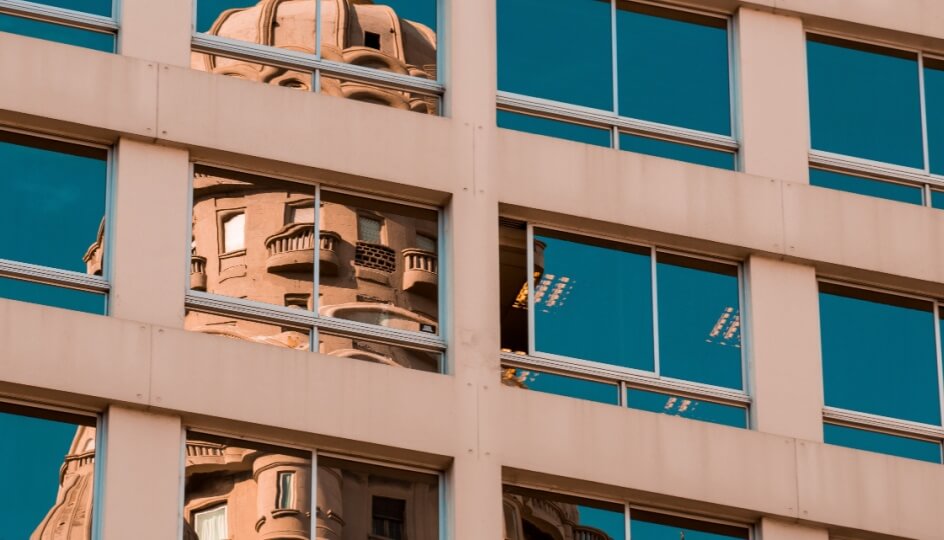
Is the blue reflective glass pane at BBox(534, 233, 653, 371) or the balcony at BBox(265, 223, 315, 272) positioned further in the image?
the blue reflective glass pane at BBox(534, 233, 653, 371)

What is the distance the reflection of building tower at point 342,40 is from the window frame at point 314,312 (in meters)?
1.31

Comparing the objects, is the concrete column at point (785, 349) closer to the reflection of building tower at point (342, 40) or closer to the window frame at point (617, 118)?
the window frame at point (617, 118)

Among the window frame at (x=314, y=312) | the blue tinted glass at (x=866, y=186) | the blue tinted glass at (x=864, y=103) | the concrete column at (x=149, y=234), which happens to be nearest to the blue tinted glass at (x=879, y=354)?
the blue tinted glass at (x=866, y=186)

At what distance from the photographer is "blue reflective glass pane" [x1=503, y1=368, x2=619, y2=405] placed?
3077cm

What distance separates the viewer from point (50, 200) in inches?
1182

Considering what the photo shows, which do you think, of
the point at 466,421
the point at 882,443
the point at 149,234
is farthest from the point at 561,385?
the point at 149,234

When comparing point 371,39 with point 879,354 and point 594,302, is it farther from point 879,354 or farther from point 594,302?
point 879,354

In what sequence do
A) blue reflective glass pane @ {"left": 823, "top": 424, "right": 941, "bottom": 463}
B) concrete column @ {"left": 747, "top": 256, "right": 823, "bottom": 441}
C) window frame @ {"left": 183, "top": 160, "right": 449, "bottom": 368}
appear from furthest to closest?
blue reflective glass pane @ {"left": 823, "top": 424, "right": 941, "bottom": 463} → concrete column @ {"left": 747, "top": 256, "right": 823, "bottom": 441} → window frame @ {"left": 183, "top": 160, "right": 449, "bottom": 368}

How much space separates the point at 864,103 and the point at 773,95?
54.1 inches

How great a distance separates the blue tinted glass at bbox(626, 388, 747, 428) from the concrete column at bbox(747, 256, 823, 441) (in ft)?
0.75

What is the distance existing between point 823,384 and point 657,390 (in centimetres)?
187

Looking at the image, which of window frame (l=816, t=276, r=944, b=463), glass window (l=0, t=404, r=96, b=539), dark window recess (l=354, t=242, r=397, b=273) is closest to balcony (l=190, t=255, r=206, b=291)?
dark window recess (l=354, t=242, r=397, b=273)

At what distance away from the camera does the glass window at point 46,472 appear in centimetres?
2834

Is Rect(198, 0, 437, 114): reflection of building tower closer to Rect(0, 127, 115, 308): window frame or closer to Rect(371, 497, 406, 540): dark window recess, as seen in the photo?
Rect(0, 127, 115, 308): window frame
